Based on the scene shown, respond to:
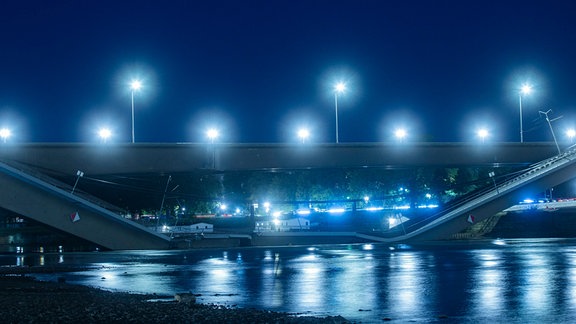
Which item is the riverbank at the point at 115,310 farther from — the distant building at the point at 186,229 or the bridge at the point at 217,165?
the distant building at the point at 186,229

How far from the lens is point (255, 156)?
6762cm

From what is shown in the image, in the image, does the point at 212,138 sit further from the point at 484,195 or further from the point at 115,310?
the point at 115,310

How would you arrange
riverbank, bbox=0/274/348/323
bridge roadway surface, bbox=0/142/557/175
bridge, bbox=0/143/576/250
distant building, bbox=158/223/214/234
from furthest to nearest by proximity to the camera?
distant building, bbox=158/223/214/234 < bridge roadway surface, bbox=0/142/557/175 < bridge, bbox=0/143/576/250 < riverbank, bbox=0/274/348/323

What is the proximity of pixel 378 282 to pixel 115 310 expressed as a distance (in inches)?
454

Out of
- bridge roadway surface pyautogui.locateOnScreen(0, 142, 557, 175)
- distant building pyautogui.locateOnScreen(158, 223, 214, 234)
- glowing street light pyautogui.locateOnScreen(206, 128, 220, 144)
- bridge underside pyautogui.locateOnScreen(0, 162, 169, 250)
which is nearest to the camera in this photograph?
bridge underside pyautogui.locateOnScreen(0, 162, 169, 250)

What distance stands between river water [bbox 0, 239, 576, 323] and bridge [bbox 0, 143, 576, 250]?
11.0 meters

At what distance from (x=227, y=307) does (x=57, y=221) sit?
38313 mm

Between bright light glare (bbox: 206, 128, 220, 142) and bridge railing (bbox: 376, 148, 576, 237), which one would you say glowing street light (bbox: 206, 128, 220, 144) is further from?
bridge railing (bbox: 376, 148, 576, 237)

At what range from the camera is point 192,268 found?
37.8m

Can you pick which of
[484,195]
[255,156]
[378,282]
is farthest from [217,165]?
[378,282]

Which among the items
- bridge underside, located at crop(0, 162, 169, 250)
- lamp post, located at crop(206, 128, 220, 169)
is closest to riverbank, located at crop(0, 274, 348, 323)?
bridge underside, located at crop(0, 162, 169, 250)

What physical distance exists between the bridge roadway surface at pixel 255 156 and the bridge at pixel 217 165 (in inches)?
3.0

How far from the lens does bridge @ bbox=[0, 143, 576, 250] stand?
186ft

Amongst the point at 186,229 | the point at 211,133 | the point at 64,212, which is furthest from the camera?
the point at 186,229
